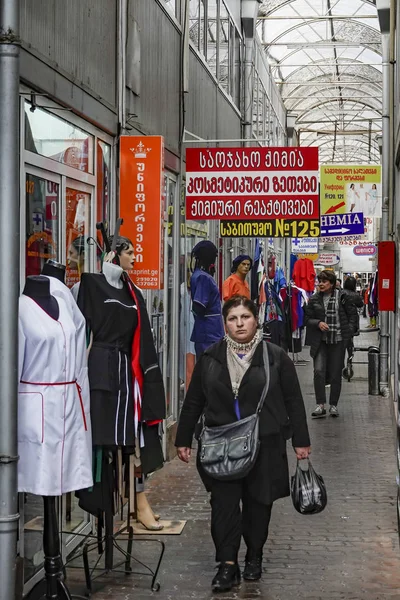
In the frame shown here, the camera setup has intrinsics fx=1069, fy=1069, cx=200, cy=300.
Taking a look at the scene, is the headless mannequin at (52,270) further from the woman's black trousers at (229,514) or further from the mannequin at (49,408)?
the woman's black trousers at (229,514)

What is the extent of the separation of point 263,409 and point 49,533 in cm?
144

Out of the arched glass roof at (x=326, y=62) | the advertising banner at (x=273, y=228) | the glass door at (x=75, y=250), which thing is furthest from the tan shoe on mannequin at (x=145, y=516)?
the arched glass roof at (x=326, y=62)

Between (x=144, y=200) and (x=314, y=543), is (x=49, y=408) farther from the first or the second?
(x=144, y=200)

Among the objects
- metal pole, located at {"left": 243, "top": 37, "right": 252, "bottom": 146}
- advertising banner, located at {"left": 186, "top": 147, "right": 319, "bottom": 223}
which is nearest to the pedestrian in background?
advertising banner, located at {"left": 186, "top": 147, "right": 319, "bottom": 223}

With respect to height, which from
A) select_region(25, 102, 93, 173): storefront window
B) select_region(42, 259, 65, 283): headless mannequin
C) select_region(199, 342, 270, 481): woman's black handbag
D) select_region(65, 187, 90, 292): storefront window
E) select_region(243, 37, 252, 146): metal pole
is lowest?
select_region(199, 342, 270, 481): woman's black handbag

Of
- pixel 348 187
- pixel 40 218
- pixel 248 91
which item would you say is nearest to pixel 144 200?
pixel 40 218

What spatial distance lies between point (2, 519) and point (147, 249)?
376 cm

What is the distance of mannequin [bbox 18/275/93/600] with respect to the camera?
5070 mm

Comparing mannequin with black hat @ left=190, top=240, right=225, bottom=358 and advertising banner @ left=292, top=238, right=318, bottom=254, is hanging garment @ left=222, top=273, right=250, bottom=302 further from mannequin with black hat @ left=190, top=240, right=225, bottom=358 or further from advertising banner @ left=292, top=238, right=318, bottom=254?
advertising banner @ left=292, top=238, right=318, bottom=254

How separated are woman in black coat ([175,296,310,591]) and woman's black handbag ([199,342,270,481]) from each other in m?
0.07

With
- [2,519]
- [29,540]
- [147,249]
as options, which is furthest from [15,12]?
[147,249]

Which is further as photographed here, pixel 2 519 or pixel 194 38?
pixel 194 38

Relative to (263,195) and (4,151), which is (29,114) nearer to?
(4,151)

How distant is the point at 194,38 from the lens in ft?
42.6
